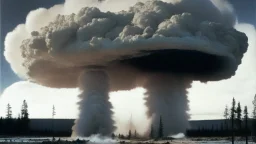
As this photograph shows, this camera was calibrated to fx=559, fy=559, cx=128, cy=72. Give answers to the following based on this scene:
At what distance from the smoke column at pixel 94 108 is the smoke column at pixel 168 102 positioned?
388 inches

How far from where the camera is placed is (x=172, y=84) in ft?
368

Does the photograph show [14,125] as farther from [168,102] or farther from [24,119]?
[168,102]

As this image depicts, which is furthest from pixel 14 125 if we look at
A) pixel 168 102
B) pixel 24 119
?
pixel 168 102

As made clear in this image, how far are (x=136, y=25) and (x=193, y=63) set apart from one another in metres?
15.7

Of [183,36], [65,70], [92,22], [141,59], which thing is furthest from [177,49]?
[65,70]

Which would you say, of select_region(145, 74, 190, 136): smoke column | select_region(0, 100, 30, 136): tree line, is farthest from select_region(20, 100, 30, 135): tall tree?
select_region(145, 74, 190, 136): smoke column

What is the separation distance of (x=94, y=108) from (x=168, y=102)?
17.4 meters

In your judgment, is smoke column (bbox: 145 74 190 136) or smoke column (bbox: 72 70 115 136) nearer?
smoke column (bbox: 72 70 115 136)

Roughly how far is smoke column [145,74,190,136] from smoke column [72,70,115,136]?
9850 millimetres

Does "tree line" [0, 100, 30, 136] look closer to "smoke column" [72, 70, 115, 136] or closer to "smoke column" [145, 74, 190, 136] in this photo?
"smoke column" [72, 70, 115, 136]

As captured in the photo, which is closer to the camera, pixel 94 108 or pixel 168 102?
pixel 94 108

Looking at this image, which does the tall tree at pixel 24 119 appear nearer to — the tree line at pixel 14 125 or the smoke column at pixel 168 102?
the tree line at pixel 14 125

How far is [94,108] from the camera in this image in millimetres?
100188

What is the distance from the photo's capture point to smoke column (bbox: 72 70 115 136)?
100500mm
